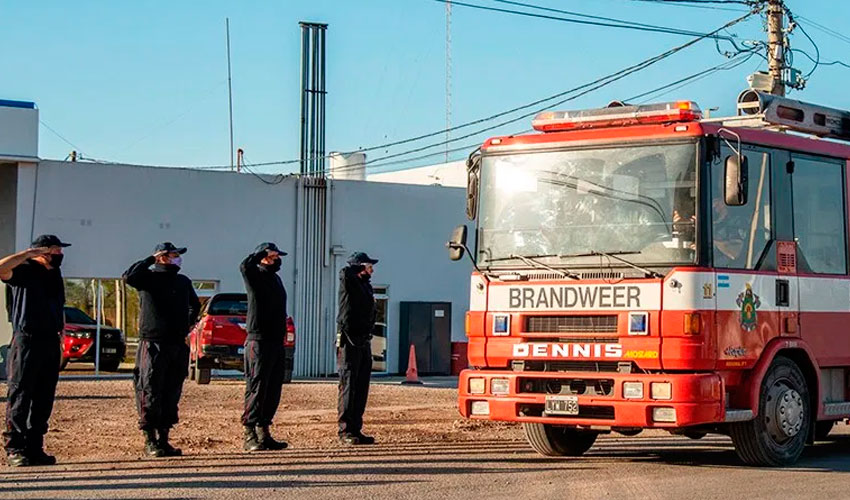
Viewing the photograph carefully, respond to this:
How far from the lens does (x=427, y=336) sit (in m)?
32.5

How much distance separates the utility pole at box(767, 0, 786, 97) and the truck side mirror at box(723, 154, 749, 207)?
13044 millimetres

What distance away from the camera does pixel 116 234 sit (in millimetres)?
29781

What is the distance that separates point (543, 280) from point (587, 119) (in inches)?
64.6

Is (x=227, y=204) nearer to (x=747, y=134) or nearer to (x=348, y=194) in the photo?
(x=348, y=194)

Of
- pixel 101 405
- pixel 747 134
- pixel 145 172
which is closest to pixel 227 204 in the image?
pixel 145 172

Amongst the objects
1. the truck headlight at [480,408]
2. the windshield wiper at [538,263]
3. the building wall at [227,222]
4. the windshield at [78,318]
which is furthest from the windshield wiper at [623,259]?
the windshield at [78,318]

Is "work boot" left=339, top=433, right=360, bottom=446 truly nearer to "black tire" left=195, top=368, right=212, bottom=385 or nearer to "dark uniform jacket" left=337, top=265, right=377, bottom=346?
"dark uniform jacket" left=337, top=265, right=377, bottom=346

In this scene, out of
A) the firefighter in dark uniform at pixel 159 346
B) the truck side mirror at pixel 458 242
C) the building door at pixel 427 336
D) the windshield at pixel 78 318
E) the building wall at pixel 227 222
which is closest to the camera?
the firefighter in dark uniform at pixel 159 346

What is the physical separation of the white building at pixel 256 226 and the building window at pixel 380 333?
65mm

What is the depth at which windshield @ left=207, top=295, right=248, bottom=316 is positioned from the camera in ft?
84.4

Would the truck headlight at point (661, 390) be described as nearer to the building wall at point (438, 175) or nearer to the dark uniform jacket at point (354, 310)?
the dark uniform jacket at point (354, 310)

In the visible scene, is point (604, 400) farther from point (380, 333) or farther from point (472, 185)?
point (380, 333)

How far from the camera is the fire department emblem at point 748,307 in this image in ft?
39.4

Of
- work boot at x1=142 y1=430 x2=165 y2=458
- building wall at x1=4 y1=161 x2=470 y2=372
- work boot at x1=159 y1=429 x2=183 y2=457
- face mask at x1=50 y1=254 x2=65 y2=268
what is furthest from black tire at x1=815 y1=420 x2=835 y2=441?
building wall at x1=4 y1=161 x2=470 y2=372
